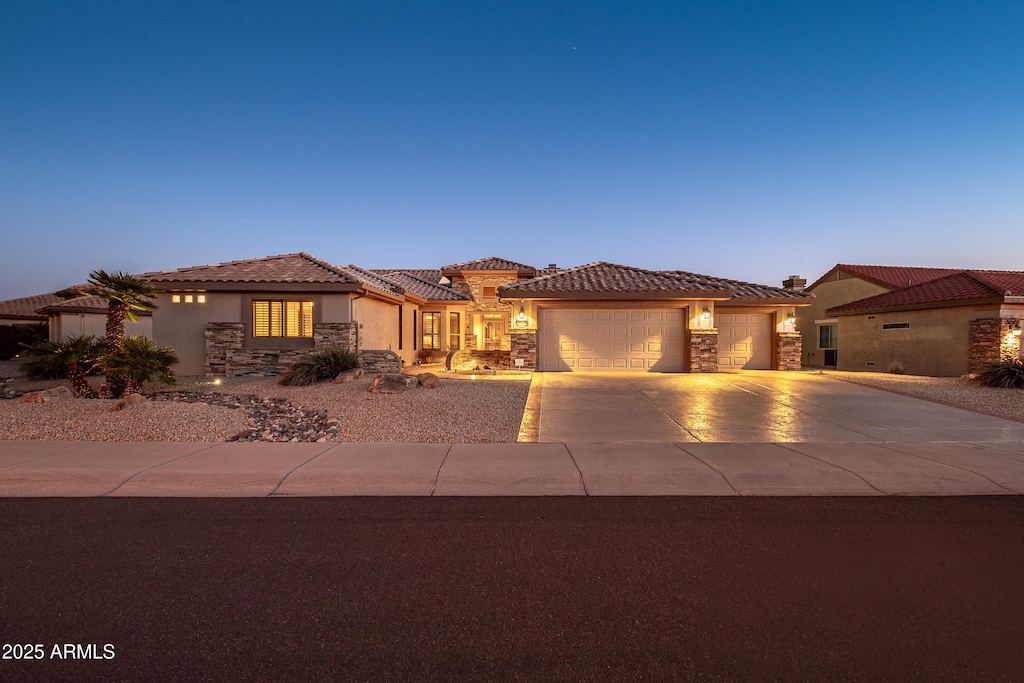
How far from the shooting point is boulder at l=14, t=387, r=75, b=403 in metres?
10.0

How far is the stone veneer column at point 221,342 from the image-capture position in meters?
16.8

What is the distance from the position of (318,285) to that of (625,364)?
37.5 feet

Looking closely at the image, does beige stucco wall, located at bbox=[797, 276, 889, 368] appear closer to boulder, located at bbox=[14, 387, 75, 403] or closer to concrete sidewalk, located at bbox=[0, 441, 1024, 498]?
concrete sidewalk, located at bbox=[0, 441, 1024, 498]

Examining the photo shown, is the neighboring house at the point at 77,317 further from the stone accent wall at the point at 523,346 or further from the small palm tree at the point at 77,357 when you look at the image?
the stone accent wall at the point at 523,346

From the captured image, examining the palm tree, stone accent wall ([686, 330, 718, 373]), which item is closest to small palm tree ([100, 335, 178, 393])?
the palm tree

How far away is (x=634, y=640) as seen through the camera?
2.88m

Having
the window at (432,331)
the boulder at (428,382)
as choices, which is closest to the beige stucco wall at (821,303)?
the window at (432,331)

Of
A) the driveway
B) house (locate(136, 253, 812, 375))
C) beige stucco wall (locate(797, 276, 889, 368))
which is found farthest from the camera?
beige stucco wall (locate(797, 276, 889, 368))

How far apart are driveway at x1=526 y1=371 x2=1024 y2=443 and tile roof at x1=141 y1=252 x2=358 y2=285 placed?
28.9 feet

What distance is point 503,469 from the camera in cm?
623

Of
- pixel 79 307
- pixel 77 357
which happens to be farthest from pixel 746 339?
pixel 79 307

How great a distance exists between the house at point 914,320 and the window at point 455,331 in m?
18.7

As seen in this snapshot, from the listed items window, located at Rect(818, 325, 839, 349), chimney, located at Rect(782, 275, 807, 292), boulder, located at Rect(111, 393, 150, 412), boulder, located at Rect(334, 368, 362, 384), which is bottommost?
boulder, located at Rect(111, 393, 150, 412)

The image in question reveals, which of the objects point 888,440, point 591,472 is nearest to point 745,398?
point 888,440
